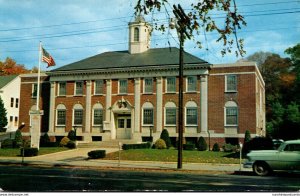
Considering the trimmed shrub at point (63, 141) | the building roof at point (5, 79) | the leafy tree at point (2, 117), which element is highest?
the building roof at point (5, 79)

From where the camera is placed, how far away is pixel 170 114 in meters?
27.3

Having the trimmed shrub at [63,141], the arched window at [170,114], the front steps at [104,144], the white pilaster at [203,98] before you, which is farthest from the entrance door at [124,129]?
the trimmed shrub at [63,141]

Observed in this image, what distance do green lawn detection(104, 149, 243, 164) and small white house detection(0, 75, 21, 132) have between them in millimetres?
8387

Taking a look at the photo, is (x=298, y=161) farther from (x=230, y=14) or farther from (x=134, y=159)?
(x=134, y=159)

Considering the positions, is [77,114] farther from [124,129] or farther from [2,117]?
[2,117]

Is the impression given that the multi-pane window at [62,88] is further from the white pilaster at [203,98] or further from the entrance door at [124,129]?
the white pilaster at [203,98]

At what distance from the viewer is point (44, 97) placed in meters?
13.2

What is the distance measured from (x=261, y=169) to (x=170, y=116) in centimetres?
1500

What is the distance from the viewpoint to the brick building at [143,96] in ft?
37.2

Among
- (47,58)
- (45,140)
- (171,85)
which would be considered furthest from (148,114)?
(47,58)

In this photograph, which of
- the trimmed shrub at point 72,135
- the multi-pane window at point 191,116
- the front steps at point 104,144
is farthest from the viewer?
the multi-pane window at point 191,116

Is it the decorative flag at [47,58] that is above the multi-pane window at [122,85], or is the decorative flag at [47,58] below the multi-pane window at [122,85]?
below

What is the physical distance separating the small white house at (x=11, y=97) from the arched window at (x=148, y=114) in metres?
18.4

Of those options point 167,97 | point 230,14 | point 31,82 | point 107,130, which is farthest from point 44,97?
point 167,97
